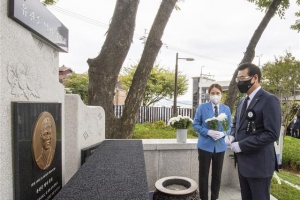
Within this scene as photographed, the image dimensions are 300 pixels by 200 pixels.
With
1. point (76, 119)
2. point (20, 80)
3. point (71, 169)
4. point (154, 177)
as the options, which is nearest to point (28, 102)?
point (20, 80)

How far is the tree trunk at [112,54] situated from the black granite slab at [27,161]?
206 centimetres

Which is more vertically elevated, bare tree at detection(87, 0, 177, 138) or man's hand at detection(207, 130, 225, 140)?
bare tree at detection(87, 0, 177, 138)

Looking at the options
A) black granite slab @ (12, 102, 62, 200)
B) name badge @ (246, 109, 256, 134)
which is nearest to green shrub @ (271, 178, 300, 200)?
name badge @ (246, 109, 256, 134)

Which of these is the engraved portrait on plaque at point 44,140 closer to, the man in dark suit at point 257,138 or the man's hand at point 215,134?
the man in dark suit at point 257,138

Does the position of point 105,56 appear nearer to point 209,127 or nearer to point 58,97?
point 58,97

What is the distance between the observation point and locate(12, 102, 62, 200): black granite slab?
1503mm

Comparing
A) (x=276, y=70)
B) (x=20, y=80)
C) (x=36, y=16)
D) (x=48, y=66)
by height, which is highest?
(x=276, y=70)

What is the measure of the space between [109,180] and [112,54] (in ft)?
9.27

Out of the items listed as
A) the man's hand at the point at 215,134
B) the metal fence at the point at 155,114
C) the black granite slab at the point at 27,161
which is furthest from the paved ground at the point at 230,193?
the metal fence at the point at 155,114

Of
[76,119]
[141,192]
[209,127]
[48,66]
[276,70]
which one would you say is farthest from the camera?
[276,70]

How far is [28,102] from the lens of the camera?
1.66 m

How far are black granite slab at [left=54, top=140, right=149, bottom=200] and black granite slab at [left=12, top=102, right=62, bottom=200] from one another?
0.30m

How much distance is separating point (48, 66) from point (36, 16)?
1.75 ft

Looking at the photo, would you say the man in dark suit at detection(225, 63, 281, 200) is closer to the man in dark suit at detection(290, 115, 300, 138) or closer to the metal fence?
the metal fence
